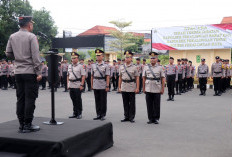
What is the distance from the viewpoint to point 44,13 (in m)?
28.8

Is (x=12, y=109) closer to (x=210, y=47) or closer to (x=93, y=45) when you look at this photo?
(x=210, y=47)

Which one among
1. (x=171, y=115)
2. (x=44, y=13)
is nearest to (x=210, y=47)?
(x=171, y=115)

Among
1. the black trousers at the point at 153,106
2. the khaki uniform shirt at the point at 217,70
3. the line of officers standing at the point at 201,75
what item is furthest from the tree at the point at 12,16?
the black trousers at the point at 153,106

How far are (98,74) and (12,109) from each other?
3.67 m

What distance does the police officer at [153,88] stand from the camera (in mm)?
7117

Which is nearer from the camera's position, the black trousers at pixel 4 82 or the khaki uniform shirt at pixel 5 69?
the black trousers at pixel 4 82

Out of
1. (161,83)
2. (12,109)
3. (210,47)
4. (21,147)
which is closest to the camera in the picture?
(21,147)

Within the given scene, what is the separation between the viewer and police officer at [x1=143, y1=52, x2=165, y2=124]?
712 cm

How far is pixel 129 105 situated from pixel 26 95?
3558 mm

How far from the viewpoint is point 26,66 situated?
4.22m

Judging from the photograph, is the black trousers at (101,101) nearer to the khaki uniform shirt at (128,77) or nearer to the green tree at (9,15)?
the khaki uniform shirt at (128,77)

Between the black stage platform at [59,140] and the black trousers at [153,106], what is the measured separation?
244 cm

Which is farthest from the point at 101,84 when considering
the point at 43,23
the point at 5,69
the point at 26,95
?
the point at 43,23

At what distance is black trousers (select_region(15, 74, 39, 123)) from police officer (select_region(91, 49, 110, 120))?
331 centimetres
